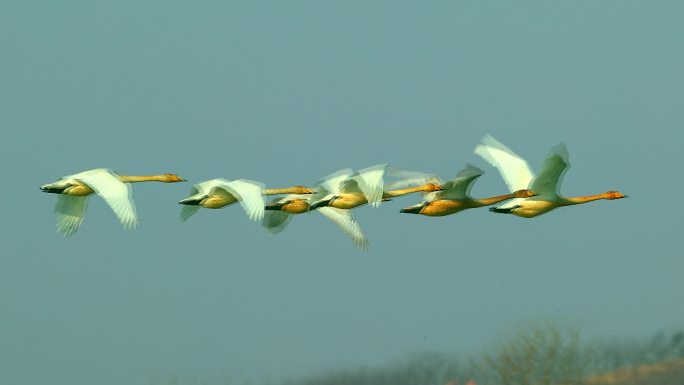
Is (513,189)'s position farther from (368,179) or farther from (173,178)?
(173,178)

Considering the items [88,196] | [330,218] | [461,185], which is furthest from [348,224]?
[88,196]

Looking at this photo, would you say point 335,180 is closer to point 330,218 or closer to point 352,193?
point 352,193

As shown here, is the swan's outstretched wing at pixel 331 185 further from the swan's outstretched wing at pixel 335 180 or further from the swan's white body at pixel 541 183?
the swan's white body at pixel 541 183

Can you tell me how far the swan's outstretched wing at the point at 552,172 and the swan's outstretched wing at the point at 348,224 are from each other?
3.10m

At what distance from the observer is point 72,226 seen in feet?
73.3

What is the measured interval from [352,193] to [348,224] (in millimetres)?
1753

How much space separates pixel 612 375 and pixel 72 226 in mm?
33923

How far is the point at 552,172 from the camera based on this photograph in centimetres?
2159

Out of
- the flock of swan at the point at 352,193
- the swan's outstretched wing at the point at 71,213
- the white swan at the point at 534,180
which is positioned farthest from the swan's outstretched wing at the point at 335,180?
the swan's outstretched wing at the point at 71,213

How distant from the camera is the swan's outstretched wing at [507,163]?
73.9ft

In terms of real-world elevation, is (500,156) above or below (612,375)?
above

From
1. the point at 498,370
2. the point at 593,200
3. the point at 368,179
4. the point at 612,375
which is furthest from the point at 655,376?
the point at 368,179

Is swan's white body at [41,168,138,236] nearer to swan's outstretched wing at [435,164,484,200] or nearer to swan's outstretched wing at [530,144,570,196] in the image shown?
swan's outstretched wing at [435,164,484,200]

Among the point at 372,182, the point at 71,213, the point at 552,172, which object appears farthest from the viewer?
the point at 71,213
